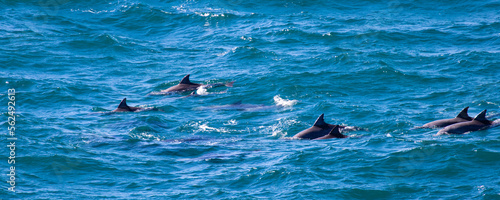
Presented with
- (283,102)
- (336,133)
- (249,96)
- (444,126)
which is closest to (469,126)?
(444,126)

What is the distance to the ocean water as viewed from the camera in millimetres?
15297

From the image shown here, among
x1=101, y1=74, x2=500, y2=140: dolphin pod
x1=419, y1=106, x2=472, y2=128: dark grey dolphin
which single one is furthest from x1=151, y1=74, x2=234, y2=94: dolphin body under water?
x1=419, y1=106, x2=472, y2=128: dark grey dolphin

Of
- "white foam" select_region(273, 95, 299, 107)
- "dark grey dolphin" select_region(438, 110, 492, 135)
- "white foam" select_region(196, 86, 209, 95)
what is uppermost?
"white foam" select_region(196, 86, 209, 95)

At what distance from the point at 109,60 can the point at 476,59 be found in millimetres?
17553

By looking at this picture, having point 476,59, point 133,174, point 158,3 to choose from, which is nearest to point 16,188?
point 133,174

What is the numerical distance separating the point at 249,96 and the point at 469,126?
29.8 feet

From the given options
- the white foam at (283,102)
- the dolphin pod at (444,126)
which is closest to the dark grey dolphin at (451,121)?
the dolphin pod at (444,126)

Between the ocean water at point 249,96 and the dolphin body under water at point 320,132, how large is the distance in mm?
543

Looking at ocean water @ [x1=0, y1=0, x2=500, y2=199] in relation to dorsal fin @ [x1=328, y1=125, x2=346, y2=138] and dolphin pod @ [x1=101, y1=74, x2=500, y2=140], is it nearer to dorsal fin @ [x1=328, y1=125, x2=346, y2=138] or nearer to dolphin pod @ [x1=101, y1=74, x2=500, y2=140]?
dolphin pod @ [x1=101, y1=74, x2=500, y2=140]

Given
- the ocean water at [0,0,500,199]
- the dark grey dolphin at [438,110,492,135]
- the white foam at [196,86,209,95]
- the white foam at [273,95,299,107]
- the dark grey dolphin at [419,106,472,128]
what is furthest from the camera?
the white foam at [196,86,209,95]

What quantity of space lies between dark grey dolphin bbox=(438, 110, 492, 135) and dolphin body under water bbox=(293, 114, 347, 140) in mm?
3092

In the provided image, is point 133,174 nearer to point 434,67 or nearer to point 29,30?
point 434,67

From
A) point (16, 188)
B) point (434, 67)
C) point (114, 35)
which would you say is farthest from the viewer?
point (114, 35)

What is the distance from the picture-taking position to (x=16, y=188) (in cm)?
1490
